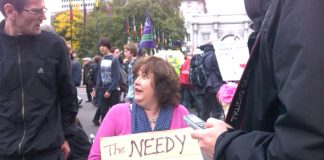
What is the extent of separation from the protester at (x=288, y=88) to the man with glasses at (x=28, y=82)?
168cm

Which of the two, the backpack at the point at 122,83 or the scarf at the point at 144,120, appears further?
the backpack at the point at 122,83

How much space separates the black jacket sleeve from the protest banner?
148 centimetres

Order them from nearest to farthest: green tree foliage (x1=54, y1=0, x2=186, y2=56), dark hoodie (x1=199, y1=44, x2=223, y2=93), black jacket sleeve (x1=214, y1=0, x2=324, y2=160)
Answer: black jacket sleeve (x1=214, y1=0, x2=324, y2=160)
dark hoodie (x1=199, y1=44, x2=223, y2=93)
green tree foliage (x1=54, y1=0, x2=186, y2=56)

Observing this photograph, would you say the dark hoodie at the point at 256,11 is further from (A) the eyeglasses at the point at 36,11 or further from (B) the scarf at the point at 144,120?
(A) the eyeglasses at the point at 36,11

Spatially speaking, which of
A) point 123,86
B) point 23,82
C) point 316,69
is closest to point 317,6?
point 316,69

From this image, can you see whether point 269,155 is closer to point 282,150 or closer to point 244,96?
point 282,150

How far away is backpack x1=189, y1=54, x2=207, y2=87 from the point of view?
8336mm

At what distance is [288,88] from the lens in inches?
40.1

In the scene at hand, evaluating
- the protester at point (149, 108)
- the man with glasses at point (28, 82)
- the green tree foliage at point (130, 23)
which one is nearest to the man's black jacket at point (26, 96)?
the man with glasses at point (28, 82)

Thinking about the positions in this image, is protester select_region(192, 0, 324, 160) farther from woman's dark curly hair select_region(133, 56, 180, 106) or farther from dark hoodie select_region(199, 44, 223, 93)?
dark hoodie select_region(199, 44, 223, 93)

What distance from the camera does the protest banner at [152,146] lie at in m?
2.54

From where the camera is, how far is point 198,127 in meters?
1.47

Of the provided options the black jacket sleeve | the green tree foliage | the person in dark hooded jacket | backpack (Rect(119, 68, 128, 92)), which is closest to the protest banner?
the black jacket sleeve

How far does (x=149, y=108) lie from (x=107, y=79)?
5704 mm
